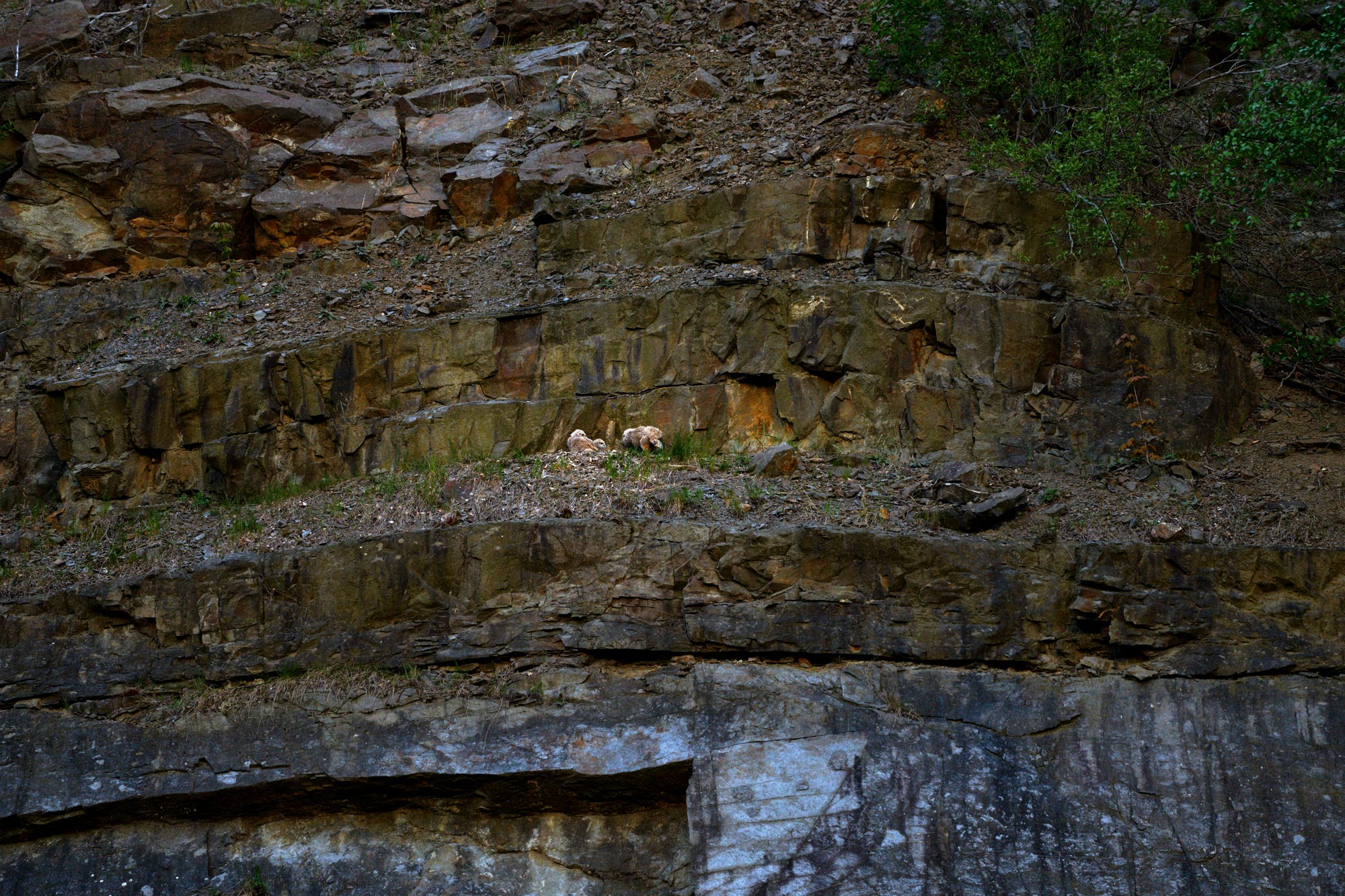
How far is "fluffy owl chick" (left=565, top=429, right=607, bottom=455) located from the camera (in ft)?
36.8

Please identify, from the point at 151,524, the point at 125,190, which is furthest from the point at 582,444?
the point at 125,190

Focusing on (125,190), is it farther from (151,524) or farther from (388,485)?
(388,485)

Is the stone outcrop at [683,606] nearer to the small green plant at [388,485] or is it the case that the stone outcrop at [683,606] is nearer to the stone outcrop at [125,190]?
the small green plant at [388,485]

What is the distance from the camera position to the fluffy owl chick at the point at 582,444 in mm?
11203

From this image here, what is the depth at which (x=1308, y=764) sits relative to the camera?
28.2 feet

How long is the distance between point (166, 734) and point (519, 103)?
944cm

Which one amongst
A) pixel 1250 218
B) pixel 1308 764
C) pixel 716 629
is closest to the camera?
pixel 1308 764

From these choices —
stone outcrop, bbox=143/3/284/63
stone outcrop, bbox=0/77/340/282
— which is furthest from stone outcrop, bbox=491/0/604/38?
stone outcrop, bbox=0/77/340/282

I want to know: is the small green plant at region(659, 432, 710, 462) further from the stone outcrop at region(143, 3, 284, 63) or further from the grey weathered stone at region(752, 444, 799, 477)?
the stone outcrop at region(143, 3, 284, 63)

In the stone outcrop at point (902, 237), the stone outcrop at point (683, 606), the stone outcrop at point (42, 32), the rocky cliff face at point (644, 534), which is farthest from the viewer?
the stone outcrop at point (42, 32)

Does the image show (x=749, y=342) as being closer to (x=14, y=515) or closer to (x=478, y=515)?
(x=478, y=515)

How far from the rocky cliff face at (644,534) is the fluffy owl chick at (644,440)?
0.14 meters

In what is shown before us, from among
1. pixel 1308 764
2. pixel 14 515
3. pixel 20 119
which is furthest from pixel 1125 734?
pixel 20 119

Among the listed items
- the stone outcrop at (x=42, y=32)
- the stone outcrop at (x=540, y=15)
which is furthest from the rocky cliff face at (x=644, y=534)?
the stone outcrop at (x=42, y=32)
